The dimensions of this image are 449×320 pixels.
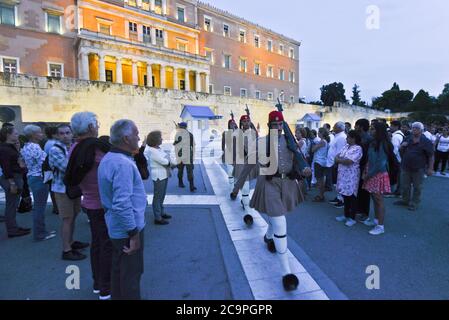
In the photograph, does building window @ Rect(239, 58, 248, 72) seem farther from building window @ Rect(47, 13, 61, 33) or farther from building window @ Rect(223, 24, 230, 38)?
building window @ Rect(47, 13, 61, 33)

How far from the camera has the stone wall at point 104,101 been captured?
59.2ft

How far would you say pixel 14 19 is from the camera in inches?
1049

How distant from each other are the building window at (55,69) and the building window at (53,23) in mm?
3567

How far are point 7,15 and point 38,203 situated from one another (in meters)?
32.3

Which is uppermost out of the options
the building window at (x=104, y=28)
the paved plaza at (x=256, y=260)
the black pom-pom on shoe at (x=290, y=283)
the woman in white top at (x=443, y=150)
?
the building window at (x=104, y=28)

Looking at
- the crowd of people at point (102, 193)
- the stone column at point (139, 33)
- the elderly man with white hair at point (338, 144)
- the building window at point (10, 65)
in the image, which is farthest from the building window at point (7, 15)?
the elderly man with white hair at point (338, 144)

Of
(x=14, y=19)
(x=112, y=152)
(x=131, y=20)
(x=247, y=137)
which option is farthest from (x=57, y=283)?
(x=131, y=20)

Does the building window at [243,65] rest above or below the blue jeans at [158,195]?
above

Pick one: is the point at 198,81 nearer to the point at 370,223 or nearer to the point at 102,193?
the point at 370,223

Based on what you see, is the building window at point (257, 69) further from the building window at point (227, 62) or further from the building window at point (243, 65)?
the building window at point (227, 62)

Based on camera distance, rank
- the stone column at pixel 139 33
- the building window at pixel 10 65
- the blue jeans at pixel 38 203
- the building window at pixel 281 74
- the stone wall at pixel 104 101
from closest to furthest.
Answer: the blue jeans at pixel 38 203 → the stone wall at pixel 104 101 → the building window at pixel 10 65 → the stone column at pixel 139 33 → the building window at pixel 281 74

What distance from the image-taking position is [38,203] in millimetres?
4426

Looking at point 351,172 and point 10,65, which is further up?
point 10,65

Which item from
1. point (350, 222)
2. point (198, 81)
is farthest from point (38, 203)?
point (198, 81)
